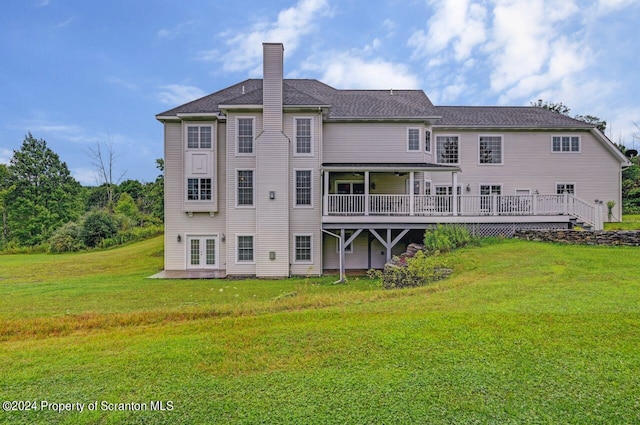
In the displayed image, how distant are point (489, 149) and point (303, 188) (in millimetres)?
10509

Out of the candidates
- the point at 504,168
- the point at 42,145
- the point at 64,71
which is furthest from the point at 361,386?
the point at 42,145

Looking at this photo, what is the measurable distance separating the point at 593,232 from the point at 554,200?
101 inches

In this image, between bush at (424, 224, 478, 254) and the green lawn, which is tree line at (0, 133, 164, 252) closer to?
bush at (424, 224, 478, 254)

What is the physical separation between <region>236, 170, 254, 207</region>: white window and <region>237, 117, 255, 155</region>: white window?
95 centimetres

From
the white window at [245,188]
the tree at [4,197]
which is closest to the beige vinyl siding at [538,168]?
the white window at [245,188]

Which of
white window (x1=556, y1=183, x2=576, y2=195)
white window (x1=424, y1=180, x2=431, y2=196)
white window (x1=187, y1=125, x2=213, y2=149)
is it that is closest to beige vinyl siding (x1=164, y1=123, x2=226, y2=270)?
white window (x1=187, y1=125, x2=213, y2=149)

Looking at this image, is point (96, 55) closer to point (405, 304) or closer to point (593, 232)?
point (405, 304)

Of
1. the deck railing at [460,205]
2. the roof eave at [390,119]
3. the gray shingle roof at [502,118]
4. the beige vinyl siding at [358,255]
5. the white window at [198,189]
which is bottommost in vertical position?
the beige vinyl siding at [358,255]

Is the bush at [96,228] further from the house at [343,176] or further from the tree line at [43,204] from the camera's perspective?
the house at [343,176]

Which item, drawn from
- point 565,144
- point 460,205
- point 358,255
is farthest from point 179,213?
point 565,144

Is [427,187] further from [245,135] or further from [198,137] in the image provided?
[198,137]

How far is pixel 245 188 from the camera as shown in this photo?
1614 cm

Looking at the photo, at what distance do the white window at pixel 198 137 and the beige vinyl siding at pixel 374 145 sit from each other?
5.50 meters

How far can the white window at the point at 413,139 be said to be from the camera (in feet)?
56.0
